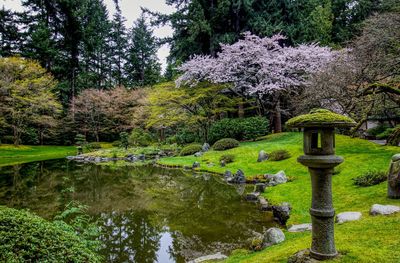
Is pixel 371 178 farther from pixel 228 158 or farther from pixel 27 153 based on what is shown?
pixel 27 153

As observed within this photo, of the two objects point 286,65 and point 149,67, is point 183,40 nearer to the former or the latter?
point 286,65

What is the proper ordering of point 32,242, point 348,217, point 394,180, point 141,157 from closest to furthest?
1. point 32,242
2. point 348,217
3. point 394,180
4. point 141,157

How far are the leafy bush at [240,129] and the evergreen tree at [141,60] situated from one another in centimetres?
2786

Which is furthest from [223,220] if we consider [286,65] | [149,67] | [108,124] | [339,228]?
[149,67]

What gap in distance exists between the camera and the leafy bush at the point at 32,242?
2246 millimetres

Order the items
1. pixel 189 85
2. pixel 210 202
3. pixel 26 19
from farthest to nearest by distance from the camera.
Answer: pixel 26 19
pixel 189 85
pixel 210 202

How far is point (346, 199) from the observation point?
7.44 metres

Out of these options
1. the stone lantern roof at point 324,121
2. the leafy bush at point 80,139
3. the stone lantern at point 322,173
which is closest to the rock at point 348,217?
the stone lantern at point 322,173

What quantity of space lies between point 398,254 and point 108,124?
3780 cm

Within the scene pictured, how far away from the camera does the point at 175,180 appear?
1389 cm

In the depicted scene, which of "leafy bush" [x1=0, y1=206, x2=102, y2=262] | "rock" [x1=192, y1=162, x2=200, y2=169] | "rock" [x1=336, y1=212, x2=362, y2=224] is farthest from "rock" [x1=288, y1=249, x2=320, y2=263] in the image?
"rock" [x1=192, y1=162, x2=200, y2=169]

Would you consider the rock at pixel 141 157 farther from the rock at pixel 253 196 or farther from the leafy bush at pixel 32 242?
the leafy bush at pixel 32 242

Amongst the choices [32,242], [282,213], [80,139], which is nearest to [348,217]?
[282,213]

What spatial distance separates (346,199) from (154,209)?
16.9ft
